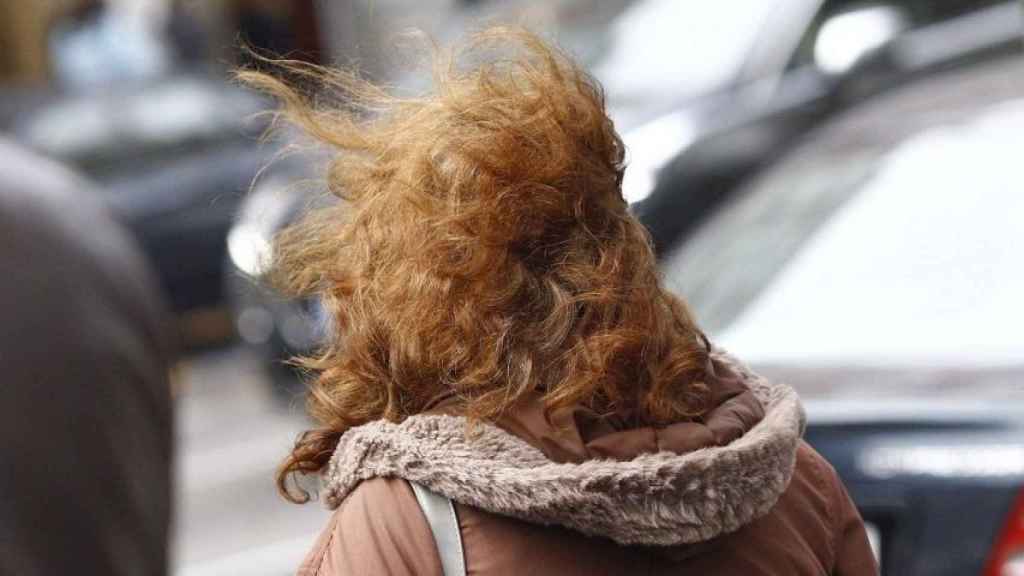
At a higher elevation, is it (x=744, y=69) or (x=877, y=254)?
(x=877, y=254)

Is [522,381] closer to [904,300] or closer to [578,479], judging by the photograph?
[578,479]

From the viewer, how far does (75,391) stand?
238 cm

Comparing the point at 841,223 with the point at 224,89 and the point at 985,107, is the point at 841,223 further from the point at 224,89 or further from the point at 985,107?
the point at 224,89

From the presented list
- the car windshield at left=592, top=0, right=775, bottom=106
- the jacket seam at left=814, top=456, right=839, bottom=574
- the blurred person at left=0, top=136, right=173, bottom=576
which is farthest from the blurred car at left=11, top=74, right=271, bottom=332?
the jacket seam at left=814, top=456, right=839, bottom=574

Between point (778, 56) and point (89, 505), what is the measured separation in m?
4.93

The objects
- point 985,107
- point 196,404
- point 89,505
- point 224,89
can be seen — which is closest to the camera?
point 89,505

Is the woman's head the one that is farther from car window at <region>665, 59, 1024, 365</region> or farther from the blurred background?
car window at <region>665, 59, 1024, 365</region>

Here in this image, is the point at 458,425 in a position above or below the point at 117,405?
above

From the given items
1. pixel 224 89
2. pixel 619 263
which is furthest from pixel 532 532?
pixel 224 89

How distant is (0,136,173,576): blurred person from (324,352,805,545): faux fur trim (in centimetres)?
62

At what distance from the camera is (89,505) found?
2363 millimetres

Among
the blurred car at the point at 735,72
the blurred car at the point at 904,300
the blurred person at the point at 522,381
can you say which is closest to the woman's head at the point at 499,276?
the blurred person at the point at 522,381

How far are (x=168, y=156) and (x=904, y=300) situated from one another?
7.56 m

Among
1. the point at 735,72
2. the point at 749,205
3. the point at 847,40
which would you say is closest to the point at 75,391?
the point at 749,205
